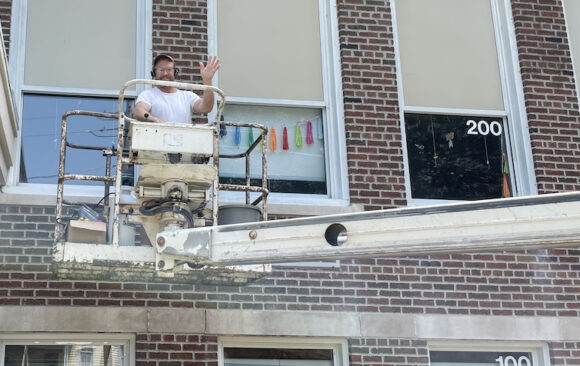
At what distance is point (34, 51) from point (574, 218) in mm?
6539

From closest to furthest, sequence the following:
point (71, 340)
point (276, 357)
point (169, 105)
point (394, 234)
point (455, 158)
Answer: point (394, 234) → point (169, 105) → point (71, 340) → point (276, 357) → point (455, 158)

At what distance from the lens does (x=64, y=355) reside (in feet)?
29.0

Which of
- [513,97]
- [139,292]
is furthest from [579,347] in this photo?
[139,292]

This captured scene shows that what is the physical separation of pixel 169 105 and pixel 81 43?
2426 millimetres

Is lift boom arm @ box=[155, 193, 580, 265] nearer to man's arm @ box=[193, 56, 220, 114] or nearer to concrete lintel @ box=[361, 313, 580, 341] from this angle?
man's arm @ box=[193, 56, 220, 114]

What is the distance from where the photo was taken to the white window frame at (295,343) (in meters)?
9.27

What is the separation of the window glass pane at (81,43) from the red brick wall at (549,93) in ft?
14.5

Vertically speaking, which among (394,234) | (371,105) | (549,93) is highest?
(549,93)

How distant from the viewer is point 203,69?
24.9ft

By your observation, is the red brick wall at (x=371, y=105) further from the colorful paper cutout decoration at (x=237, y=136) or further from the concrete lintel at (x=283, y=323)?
the concrete lintel at (x=283, y=323)

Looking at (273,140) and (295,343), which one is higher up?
(273,140)

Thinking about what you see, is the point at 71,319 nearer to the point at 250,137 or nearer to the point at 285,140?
the point at 250,137

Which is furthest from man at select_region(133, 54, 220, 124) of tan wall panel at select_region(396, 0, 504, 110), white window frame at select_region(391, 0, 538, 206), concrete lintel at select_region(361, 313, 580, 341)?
tan wall panel at select_region(396, 0, 504, 110)

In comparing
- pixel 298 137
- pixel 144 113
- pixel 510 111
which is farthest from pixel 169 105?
pixel 510 111
